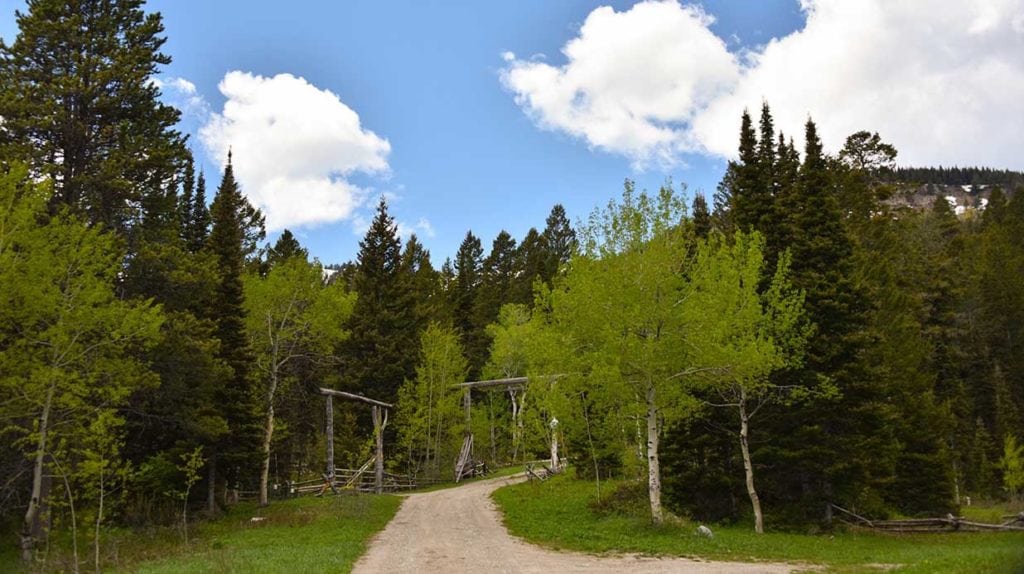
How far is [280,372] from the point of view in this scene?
34625 mm

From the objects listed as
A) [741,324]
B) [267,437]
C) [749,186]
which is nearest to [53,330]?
[267,437]

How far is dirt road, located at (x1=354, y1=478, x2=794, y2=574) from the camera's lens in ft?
44.7

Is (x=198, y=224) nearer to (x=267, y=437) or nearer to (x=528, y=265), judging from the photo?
(x=267, y=437)

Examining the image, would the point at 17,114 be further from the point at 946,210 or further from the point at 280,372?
the point at 946,210

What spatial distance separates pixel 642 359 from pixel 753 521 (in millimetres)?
9237

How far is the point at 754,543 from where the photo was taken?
1766cm

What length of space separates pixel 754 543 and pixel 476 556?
8.15m

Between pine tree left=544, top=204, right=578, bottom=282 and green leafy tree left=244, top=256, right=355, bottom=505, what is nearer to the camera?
green leafy tree left=244, top=256, right=355, bottom=505

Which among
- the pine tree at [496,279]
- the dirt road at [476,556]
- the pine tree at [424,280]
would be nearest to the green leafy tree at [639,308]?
the dirt road at [476,556]

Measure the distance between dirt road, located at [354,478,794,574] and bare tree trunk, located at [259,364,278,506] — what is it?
9923 mm

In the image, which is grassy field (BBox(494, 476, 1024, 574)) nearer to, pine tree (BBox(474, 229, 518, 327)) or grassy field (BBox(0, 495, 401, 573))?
grassy field (BBox(0, 495, 401, 573))

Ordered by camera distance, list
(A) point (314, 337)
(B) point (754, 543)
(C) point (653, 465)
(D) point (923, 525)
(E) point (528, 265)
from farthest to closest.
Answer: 1. (E) point (528, 265)
2. (A) point (314, 337)
3. (D) point (923, 525)
4. (C) point (653, 465)
5. (B) point (754, 543)

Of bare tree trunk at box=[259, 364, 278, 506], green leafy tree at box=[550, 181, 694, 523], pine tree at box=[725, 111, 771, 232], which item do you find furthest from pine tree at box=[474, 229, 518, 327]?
green leafy tree at box=[550, 181, 694, 523]

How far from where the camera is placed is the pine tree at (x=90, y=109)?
2175cm
